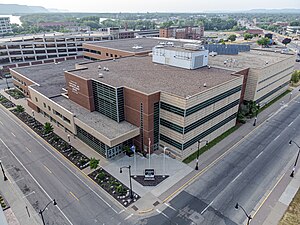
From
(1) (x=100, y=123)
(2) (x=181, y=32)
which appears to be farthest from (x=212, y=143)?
(2) (x=181, y=32)

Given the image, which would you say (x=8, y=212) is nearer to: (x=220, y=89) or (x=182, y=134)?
(x=182, y=134)

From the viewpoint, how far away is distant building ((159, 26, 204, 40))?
17262 cm

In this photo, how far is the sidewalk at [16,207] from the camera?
33188mm

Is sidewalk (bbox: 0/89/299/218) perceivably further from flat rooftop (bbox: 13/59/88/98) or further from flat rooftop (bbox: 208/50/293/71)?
flat rooftop (bbox: 208/50/293/71)

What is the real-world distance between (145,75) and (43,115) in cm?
3157

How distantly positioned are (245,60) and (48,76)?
215 feet

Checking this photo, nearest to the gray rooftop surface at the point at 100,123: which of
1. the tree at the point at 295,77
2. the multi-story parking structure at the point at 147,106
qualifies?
the multi-story parking structure at the point at 147,106

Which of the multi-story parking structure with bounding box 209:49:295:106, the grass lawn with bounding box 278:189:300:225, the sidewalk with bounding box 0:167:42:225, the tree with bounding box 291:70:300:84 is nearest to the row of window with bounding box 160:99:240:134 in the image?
the multi-story parking structure with bounding box 209:49:295:106

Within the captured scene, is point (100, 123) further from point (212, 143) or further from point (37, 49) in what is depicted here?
point (37, 49)

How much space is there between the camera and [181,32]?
Answer: 181750 millimetres

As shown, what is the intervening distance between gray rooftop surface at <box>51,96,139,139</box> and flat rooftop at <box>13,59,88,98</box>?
12020 millimetres

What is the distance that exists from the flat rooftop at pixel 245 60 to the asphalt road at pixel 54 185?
46.4 m

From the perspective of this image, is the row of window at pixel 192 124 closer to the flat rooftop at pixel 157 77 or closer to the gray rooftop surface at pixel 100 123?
the flat rooftop at pixel 157 77

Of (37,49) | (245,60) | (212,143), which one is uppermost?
(245,60)
